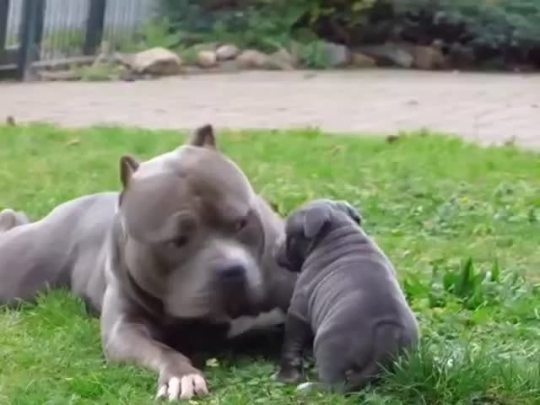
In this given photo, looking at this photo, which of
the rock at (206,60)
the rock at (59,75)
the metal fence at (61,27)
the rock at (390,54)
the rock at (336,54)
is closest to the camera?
the rock at (59,75)

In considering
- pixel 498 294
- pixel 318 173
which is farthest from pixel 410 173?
pixel 498 294

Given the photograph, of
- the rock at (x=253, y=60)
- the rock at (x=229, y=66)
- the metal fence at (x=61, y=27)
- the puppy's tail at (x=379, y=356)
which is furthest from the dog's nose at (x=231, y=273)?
the rock at (x=253, y=60)

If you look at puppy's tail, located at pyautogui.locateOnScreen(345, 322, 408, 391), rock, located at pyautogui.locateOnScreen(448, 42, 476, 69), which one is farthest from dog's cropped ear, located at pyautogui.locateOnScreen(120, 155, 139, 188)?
rock, located at pyautogui.locateOnScreen(448, 42, 476, 69)

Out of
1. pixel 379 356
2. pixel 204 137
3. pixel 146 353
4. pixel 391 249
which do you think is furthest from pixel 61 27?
pixel 379 356

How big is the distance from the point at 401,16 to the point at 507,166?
28.5ft

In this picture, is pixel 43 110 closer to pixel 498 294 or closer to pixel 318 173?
pixel 318 173

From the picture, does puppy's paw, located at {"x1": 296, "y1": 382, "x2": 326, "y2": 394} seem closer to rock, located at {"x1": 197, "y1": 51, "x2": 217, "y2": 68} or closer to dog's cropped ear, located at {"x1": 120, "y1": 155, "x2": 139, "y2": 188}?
dog's cropped ear, located at {"x1": 120, "y1": 155, "x2": 139, "y2": 188}

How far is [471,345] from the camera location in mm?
4668

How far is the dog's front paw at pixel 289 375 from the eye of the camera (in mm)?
4461

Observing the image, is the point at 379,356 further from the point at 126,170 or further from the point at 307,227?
the point at 126,170

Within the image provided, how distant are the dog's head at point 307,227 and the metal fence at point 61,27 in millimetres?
11705

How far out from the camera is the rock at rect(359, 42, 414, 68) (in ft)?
56.1

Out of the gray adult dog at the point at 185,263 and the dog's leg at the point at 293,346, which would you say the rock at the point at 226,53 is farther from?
the dog's leg at the point at 293,346

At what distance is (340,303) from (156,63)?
1215 centimetres
